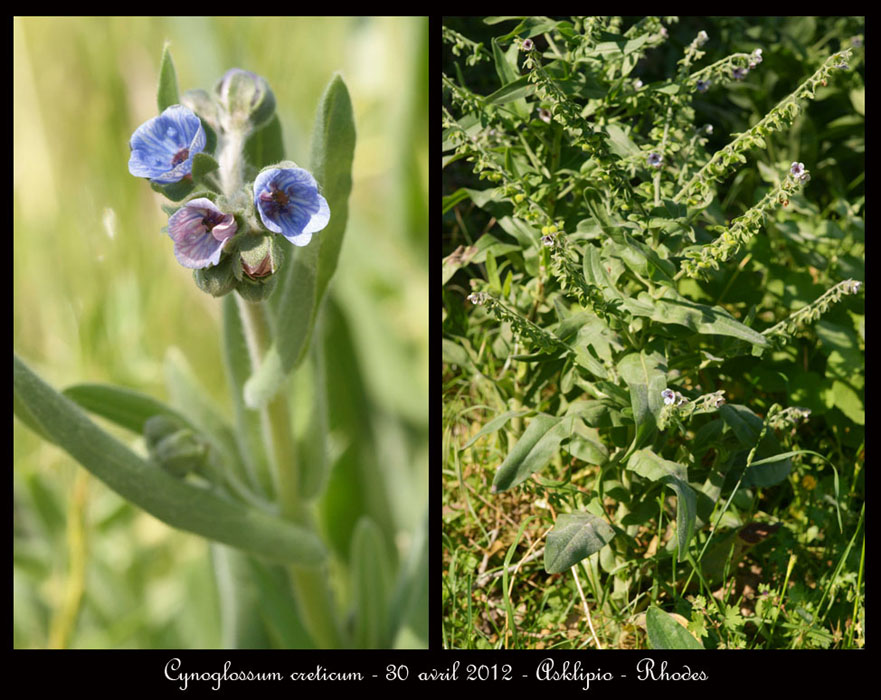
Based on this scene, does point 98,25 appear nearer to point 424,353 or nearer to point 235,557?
point 424,353

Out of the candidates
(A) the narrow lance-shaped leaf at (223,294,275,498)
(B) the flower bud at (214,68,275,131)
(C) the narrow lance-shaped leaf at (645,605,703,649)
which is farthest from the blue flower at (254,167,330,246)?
(C) the narrow lance-shaped leaf at (645,605,703,649)

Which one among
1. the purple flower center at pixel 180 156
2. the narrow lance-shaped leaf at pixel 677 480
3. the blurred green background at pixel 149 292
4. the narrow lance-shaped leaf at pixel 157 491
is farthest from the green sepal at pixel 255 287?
the blurred green background at pixel 149 292

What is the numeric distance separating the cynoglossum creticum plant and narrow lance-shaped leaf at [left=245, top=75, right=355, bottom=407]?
1.04 feet

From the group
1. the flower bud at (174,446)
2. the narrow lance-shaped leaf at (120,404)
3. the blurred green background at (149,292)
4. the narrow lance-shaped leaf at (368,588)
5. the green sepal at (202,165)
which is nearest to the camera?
the green sepal at (202,165)

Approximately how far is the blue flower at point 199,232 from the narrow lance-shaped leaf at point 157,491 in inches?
22.2

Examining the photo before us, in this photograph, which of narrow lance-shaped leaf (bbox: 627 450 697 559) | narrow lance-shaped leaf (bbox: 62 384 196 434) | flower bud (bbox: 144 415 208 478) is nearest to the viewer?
narrow lance-shaped leaf (bbox: 627 450 697 559)

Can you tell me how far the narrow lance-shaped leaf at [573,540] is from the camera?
70.6 inches

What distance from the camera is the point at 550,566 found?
5.88ft

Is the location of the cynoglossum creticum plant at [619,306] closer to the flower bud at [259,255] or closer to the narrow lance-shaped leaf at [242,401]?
the flower bud at [259,255]

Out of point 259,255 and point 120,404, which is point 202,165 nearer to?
point 259,255

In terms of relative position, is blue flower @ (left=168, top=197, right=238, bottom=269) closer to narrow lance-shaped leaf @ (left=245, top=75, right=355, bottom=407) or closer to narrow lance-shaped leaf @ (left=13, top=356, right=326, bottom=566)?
narrow lance-shaped leaf @ (left=245, top=75, right=355, bottom=407)

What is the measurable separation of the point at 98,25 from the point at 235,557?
216 centimetres

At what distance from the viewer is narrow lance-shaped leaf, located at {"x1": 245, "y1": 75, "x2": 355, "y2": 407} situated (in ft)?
5.39
